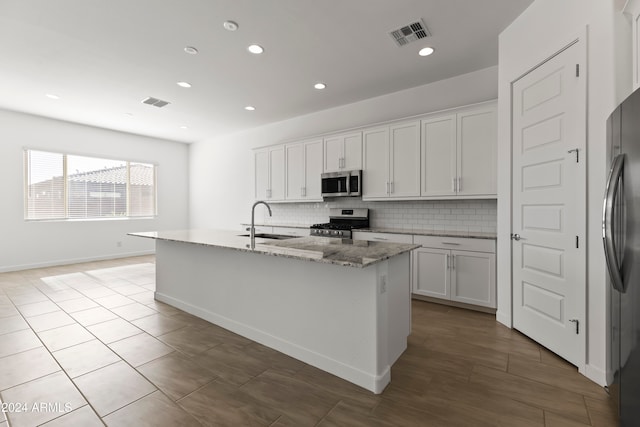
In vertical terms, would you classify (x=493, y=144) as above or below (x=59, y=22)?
below

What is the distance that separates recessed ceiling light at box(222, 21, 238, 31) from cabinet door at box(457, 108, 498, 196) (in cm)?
273

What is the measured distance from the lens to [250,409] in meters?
1.70

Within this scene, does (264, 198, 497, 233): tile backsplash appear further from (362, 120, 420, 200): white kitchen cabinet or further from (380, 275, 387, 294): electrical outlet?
(380, 275, 387, 294): electrical outlet

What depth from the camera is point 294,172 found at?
5.30m

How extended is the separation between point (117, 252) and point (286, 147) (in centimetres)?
474

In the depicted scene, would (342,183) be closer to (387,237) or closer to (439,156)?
(387,237)

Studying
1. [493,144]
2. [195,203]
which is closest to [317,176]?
[493,144]

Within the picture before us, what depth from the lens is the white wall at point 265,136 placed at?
3.94m

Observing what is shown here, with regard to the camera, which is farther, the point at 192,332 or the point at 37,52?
the point at 37,52

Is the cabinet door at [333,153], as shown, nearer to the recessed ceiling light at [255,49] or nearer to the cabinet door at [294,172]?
the cabinet door at [294,172]

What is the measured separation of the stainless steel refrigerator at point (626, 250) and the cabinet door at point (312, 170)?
3785 millimetres

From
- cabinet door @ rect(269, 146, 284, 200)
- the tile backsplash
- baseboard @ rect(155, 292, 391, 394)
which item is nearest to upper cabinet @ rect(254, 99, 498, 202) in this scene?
cabinet door @ rect(269, 146, 284, 200)

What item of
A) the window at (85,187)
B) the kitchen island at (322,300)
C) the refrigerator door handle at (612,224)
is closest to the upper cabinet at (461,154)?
the kitchen island at (322,300)

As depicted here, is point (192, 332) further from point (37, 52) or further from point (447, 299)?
point (37, 52)
